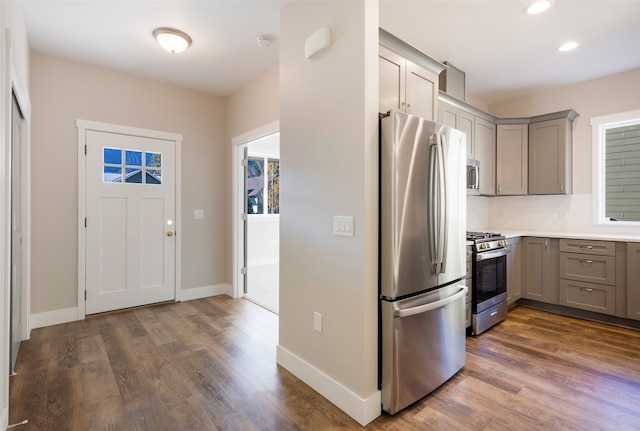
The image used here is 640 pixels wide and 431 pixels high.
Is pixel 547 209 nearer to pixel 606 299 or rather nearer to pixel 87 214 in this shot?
pixel 606 299

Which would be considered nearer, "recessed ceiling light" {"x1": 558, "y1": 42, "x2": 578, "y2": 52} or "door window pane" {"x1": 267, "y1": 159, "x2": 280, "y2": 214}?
"recessed ceiling light" {"x1": 558, "y1": 42, "x2": 578, "y2": 52}

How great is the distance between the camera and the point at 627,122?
3727 mm

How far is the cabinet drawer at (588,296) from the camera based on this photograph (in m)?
3.38

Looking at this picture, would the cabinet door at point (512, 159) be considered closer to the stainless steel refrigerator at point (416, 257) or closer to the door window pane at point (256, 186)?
the stainless steel refrigerator at point (416, 257)

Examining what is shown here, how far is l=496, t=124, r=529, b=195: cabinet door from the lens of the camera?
4.25 meters

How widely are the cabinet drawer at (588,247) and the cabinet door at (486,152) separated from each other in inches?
41.2

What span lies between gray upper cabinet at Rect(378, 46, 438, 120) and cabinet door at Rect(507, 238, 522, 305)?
2137 mm

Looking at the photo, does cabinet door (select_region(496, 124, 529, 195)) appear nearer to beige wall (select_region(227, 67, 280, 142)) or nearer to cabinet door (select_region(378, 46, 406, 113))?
cabinet door (select_region(378, 46, 406, 113))

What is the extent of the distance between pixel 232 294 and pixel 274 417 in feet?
8.99

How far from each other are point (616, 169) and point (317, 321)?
13.8 ft

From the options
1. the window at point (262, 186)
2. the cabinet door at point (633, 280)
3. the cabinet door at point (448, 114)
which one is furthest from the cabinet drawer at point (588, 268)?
the window at point (262, 186)

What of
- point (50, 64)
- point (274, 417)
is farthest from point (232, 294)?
point (50, 64)

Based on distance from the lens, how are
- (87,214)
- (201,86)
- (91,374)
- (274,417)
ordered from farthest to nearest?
(201,86)
(87,214)
(91,374)
(274,417)

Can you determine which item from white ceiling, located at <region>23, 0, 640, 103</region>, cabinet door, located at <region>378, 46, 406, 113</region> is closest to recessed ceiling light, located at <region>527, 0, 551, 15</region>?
white ceiling, located at <region>23, 0, 640, 103</region>
